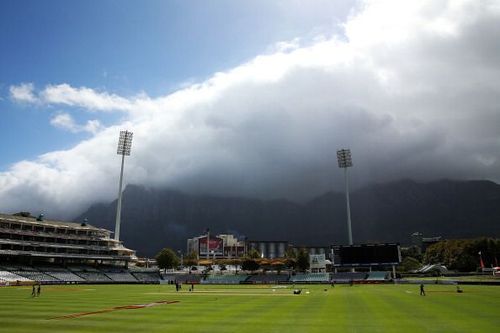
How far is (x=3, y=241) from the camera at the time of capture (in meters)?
111

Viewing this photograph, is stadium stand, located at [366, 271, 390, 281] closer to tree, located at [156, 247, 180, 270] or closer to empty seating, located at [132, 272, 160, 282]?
empty seating, located at [132, 272, 160, 282]

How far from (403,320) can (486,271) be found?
119 m

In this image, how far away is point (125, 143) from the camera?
144 meters

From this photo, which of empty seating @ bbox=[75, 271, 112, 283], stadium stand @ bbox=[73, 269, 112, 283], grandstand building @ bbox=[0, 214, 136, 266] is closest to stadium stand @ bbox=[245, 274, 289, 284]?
stadium stand @ bbox=[73, 269, 112, 283]

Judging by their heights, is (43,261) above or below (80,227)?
below

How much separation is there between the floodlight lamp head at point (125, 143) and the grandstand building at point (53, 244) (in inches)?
1243

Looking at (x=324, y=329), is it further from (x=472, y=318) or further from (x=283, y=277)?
(x=283, y=277)

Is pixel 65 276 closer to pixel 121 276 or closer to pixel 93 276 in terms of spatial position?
pixel 93 276

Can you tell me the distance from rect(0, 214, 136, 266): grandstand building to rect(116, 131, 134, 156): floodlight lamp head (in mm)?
31567

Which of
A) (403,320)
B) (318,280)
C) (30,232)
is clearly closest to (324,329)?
(403,320)

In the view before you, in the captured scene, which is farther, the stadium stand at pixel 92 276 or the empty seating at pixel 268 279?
the empty seating at pixel 268 279

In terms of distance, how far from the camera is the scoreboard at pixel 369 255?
105750mm

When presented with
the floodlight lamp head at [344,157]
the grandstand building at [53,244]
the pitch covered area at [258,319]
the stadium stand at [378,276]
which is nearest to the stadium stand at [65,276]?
the grandstand building at [53,244]

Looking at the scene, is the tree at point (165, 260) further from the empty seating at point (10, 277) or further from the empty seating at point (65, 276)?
the empty seating at point (10, 277)
